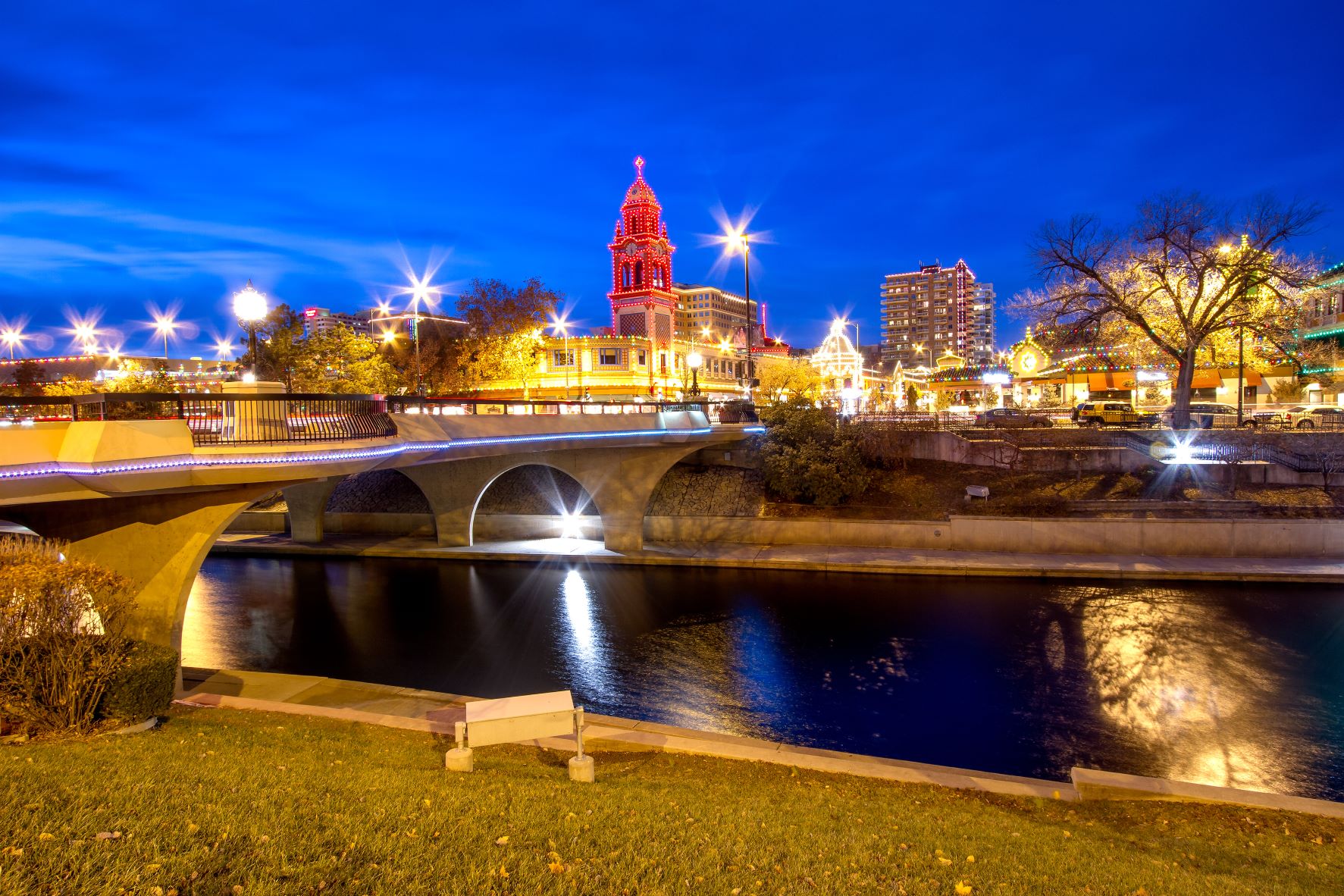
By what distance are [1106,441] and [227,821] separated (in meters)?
39.1

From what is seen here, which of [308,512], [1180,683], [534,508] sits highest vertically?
[308,512]

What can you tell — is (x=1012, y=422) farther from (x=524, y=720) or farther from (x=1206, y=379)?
(x=524, y=720)

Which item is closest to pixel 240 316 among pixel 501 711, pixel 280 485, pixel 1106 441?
pixel 280 485

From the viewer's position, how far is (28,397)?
1162 centimetres

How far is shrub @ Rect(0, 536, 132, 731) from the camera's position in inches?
368

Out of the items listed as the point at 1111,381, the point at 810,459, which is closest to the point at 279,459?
the point at 810,459

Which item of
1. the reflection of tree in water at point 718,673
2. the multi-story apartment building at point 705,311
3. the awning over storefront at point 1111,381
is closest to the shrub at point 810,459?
the reflection of tree in water at point 718,673

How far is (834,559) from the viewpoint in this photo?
29016 mm

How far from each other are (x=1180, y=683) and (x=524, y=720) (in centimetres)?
1687

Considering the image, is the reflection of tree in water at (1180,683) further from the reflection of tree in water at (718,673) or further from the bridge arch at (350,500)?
the bridge arch at (350,500)

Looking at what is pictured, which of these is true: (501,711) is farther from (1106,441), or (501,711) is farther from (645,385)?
(645,385)

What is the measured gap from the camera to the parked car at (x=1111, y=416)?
135 ft

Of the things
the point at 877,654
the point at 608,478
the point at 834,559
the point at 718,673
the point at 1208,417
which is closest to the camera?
the point at 718,673

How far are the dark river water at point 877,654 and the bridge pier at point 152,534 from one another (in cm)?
583
